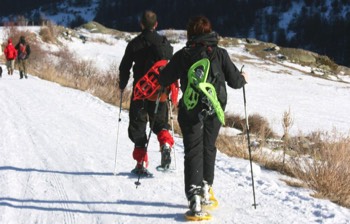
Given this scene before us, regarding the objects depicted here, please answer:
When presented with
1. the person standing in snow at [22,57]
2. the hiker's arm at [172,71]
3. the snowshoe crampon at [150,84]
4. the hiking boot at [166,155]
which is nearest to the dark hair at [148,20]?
the snowshoe crampon at [150,84]

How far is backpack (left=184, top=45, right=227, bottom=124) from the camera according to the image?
4285 mm

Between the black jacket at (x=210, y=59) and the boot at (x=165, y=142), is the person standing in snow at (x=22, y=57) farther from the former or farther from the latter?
the black jacket at (x=210, y=59)

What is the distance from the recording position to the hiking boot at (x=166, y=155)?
5.95 m

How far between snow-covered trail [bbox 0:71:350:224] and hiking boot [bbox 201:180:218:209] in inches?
4.0

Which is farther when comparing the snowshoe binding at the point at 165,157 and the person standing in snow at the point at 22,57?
the person standing in snow at the point at 22,57

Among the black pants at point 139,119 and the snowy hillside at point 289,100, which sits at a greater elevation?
the black pants at point 139,119

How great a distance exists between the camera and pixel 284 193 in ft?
18.3

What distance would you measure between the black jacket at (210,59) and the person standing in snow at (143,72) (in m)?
1.10

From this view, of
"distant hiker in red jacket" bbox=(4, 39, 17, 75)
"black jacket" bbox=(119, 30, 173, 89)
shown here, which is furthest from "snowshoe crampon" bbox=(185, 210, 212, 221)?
"distant hiker in red jacket" bbox=(4, 39, 17, 75)

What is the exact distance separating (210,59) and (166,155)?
2.03 m

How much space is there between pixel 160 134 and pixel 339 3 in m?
159

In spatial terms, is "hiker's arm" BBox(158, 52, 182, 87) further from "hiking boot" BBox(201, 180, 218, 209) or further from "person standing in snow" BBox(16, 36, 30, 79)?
"person standing in snow" BBox(16, 36, 30, 79)

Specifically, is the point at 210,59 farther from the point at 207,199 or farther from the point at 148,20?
the point at 148,20

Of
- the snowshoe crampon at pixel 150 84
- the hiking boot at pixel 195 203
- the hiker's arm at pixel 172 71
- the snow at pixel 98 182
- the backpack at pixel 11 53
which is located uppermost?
the hiker's arm at pixel 172 71
